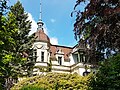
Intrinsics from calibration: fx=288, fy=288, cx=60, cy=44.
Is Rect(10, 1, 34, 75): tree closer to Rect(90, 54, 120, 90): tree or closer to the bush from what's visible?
the bush

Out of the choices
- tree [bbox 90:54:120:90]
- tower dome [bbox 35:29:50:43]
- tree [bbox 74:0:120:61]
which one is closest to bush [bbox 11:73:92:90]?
tree [bbox 74:0:120:61]

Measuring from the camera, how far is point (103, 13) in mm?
9938

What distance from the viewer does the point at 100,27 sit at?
981 cm

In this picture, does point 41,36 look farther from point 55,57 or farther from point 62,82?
point 62,82

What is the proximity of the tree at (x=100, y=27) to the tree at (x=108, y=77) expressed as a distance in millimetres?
2135

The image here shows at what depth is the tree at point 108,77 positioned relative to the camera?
7094mm

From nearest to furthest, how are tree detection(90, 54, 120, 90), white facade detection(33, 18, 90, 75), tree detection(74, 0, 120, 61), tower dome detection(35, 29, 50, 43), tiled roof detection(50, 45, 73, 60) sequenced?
tree detection(90, 54, 120, 90), tree detection(74, 0, 120, 61), white facade detection(33, 18, 90, 75), tower dome detection(35, 29, 50, 43), tiled roof detection(50, 45, 73, 60)

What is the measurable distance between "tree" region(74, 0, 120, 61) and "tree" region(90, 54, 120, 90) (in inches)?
84.1

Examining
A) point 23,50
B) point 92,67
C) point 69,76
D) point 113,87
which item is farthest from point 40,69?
point 113,87

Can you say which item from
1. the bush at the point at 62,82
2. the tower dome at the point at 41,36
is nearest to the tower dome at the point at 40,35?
the tower dome at the point at 41,36

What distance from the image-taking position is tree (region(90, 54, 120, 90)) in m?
7.09

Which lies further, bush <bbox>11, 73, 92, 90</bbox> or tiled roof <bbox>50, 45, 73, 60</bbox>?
tiled roof <bbox>50, 45, 73, 60</bbox>

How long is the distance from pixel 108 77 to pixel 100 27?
9.61 feet

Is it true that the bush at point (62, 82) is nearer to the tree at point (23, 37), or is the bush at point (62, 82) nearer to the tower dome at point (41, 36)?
the tree at point (23, 37)
